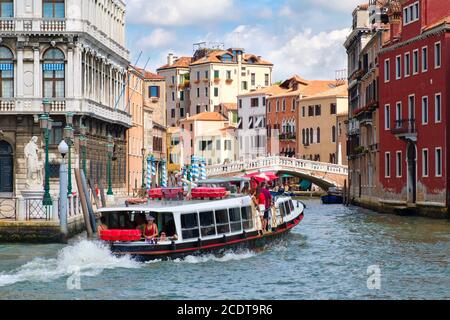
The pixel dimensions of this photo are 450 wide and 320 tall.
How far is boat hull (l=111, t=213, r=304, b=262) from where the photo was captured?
2672cm

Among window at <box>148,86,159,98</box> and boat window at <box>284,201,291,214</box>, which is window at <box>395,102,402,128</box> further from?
window at <box>148,86,159,98</box>

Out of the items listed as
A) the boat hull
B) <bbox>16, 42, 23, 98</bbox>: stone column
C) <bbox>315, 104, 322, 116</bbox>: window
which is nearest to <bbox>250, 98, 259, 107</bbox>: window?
<bbox>315, 104, 322, 116</bbox>: window

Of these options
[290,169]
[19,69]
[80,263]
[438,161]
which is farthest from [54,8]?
[290,169]

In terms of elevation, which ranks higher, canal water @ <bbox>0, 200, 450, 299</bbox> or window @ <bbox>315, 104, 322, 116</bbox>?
window @ <bbox>315, 104, 322, 116</bbox>

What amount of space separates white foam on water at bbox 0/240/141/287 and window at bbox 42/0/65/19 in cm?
2205

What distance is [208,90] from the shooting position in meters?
124

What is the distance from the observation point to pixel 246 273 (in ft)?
85.2

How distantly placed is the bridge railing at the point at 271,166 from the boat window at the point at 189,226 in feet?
177

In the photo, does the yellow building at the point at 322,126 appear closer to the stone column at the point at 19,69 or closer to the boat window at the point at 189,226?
the stone column at the point at 19,69

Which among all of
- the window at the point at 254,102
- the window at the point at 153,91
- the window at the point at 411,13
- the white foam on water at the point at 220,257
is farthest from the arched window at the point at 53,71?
the window at the point at 254,102

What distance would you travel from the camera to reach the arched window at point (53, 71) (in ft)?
157

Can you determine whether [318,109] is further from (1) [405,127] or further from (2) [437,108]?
(2) [437,108]
